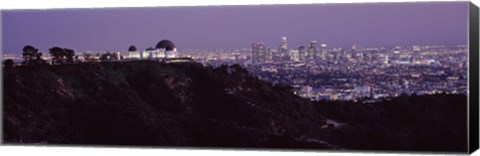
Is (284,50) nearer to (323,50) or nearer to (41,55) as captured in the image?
(323,50)

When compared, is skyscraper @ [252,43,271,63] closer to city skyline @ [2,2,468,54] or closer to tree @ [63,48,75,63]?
city skyline @ [2,2,468,54]

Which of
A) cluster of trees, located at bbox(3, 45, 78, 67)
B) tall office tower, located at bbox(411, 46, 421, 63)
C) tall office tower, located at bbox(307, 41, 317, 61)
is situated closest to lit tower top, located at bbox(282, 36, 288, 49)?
tall office tower, located at bbox(307, 41, 317, 61)

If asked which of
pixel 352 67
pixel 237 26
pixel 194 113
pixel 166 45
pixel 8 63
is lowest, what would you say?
pixel 194 113

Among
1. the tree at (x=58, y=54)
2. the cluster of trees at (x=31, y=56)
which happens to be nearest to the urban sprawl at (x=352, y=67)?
the tree at (x=58, y=54)

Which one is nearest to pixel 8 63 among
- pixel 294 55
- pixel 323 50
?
pixel 294 55

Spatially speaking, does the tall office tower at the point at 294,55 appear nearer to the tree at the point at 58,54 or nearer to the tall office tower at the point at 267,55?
the tall office tower at the point at 267,55

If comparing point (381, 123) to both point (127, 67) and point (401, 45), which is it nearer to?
point (401, 45)

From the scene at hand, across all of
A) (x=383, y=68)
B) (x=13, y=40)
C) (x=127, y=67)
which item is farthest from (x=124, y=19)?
(x=383, y=68)
